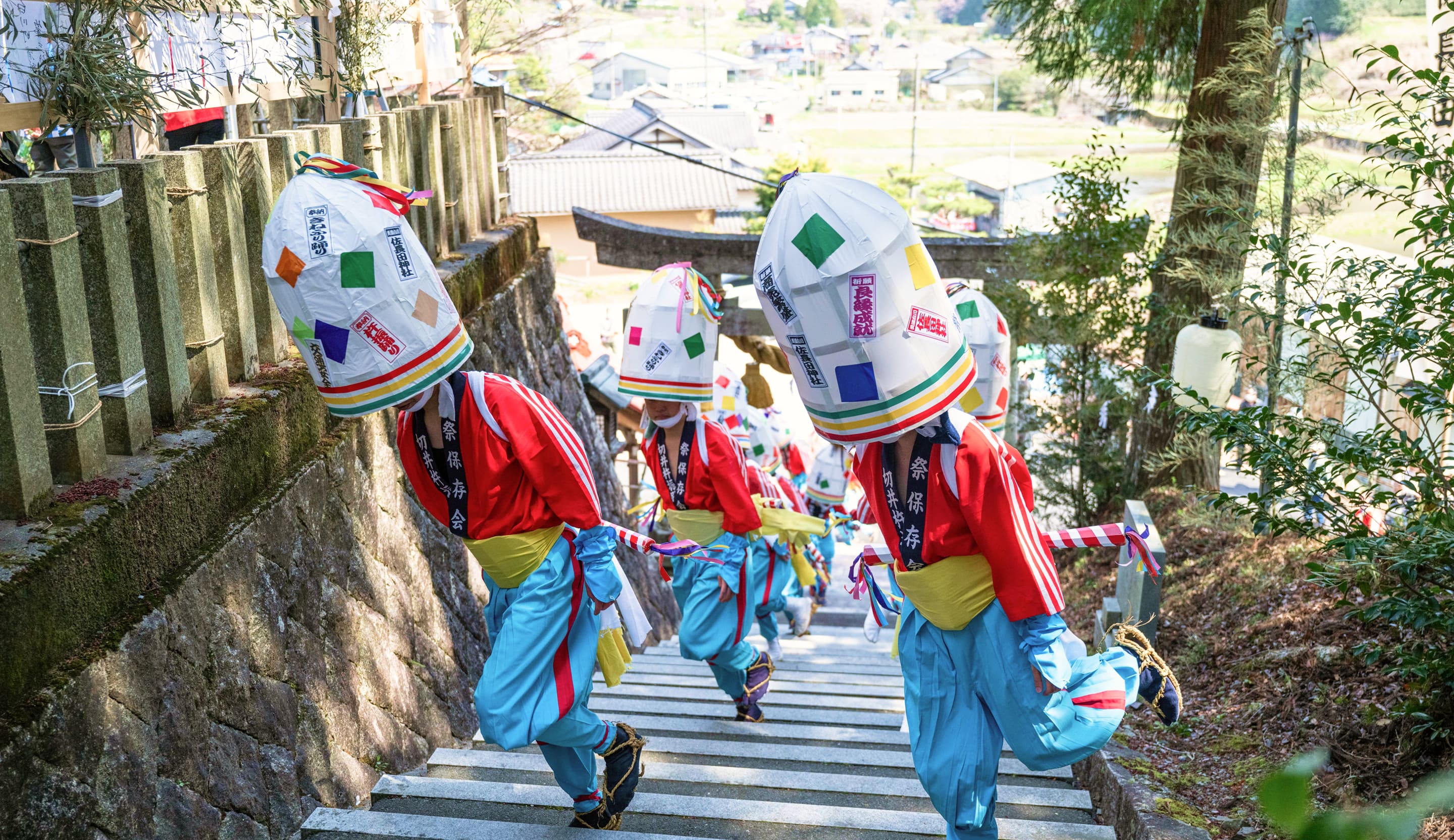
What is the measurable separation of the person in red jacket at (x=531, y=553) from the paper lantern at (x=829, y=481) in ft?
24.4

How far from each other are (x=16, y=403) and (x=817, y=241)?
2196mm

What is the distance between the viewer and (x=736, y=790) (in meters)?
4.00

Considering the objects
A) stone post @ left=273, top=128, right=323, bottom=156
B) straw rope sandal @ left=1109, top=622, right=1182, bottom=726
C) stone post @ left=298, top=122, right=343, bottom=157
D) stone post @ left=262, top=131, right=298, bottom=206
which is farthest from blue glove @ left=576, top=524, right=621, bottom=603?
stone post @ left=298, top=122, right=343, bottom=157

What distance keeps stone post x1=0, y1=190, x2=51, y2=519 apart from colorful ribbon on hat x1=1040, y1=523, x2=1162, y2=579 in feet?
9.45

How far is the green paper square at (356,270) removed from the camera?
3217 millimetres

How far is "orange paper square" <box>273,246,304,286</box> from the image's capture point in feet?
10.5

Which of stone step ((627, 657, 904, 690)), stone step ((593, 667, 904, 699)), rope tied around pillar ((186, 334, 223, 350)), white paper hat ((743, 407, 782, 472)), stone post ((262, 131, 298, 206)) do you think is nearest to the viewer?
rope tied around pillar ((186, 334, 223, 350))

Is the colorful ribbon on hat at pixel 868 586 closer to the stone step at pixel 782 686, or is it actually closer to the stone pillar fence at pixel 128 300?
the stone step at pixel 782 686

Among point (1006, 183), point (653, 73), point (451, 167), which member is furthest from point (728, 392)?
point (653, 73)

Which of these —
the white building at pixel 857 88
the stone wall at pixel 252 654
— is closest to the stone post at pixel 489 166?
the stone wall at pixel 252 654

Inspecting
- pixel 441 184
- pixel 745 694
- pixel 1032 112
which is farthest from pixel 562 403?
pixel 1032 112

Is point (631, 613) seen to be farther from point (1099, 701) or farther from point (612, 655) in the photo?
point (1099, 701)

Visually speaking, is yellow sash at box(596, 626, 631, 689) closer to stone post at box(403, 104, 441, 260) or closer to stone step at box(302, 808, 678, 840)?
stone step at box(302, 808, 678, 840)

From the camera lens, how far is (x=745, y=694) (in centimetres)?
536
